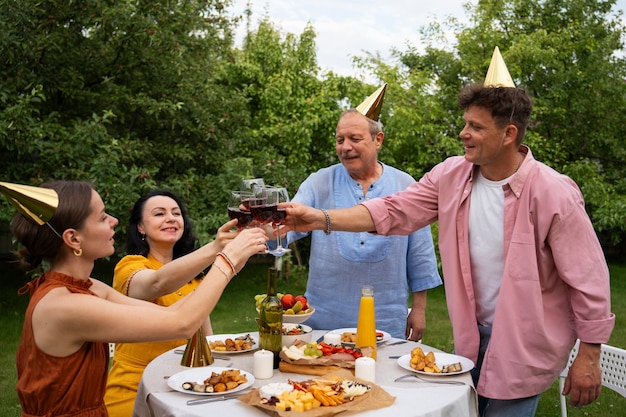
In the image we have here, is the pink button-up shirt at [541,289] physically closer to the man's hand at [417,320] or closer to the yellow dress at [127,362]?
the man's hand at [417,320]

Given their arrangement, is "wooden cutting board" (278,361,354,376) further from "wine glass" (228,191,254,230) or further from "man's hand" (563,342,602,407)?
"man's hand" (563,342,602,407)

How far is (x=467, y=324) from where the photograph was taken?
3066 millimetres

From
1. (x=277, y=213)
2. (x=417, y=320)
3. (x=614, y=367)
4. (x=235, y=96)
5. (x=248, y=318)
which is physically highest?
(x=235, y=96)

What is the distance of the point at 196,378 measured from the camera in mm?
2637

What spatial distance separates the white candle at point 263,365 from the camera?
2711mm

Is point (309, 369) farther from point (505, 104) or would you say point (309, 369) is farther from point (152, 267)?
point (505, 104)

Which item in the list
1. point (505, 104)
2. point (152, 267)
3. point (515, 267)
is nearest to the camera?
point (515, 267)

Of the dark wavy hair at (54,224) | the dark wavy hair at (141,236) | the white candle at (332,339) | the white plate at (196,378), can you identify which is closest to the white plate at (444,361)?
the white candle at (332,339)

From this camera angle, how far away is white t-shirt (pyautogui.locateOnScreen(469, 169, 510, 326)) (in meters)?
3.03

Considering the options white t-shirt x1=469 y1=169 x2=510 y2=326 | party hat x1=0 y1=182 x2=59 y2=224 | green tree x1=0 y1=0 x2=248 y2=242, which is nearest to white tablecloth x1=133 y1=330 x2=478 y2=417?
white t-shirt x1=469 y1=169 x2=510 y2=326

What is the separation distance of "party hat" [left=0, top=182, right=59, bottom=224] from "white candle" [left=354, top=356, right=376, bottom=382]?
134cm

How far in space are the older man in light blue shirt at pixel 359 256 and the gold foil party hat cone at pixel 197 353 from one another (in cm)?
111

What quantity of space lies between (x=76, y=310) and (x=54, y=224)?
36cm

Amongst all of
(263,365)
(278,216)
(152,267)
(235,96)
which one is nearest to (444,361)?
(263,365)
